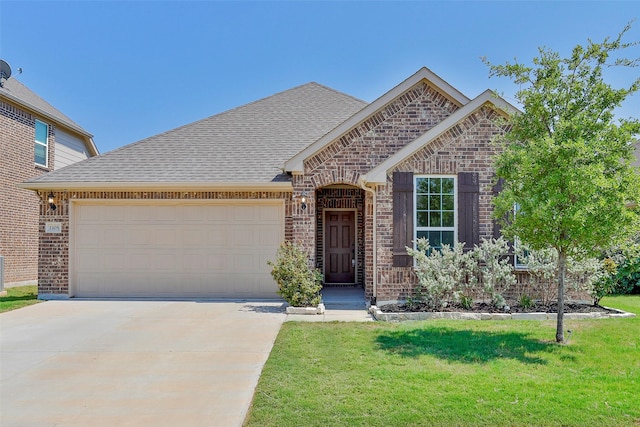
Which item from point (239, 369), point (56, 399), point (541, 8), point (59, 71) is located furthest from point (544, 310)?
point (59, 71)

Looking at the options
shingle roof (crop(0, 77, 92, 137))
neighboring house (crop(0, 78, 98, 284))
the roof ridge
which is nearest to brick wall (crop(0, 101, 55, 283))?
neighboring house (crop(0, 78, 98, 284))

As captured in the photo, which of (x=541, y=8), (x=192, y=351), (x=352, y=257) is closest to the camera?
(x=192, y=351)

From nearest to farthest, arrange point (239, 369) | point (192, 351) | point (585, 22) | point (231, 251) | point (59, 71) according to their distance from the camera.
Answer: point (239, 369), point (192, 351), point (585, 22), point (231, 251), point (59, 71)

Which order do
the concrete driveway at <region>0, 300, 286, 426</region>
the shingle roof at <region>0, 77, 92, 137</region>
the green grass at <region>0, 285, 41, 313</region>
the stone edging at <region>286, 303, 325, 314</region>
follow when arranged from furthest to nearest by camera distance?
the shingle roof at <region>0, 77, 92, 137</region>
the green grass at <region>0, 285, 41, 313</region>
the stone edging at <region>286, 303, 325, 314</region>
the concrete driveway at <region>0, 300, 286, 426</region>

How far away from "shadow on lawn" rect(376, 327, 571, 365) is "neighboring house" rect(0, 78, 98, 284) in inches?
532

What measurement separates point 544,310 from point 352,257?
549 centimetres

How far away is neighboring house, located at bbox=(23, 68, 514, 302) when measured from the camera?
8.85 metres

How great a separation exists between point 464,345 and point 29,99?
1725 cm

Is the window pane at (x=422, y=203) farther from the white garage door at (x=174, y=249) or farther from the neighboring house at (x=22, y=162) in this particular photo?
the neighboring house at (x=22, y=162)

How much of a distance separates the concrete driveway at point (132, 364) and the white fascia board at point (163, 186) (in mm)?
3009

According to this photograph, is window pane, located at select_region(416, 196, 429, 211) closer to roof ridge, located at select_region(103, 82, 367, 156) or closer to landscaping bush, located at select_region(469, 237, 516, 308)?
landscaping bush, located at select_region(469, 237, 516, 308)

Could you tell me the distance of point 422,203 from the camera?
8914 millimetres

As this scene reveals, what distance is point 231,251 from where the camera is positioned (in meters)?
10.6

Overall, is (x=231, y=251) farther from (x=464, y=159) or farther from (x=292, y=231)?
(x=464, y=159)
